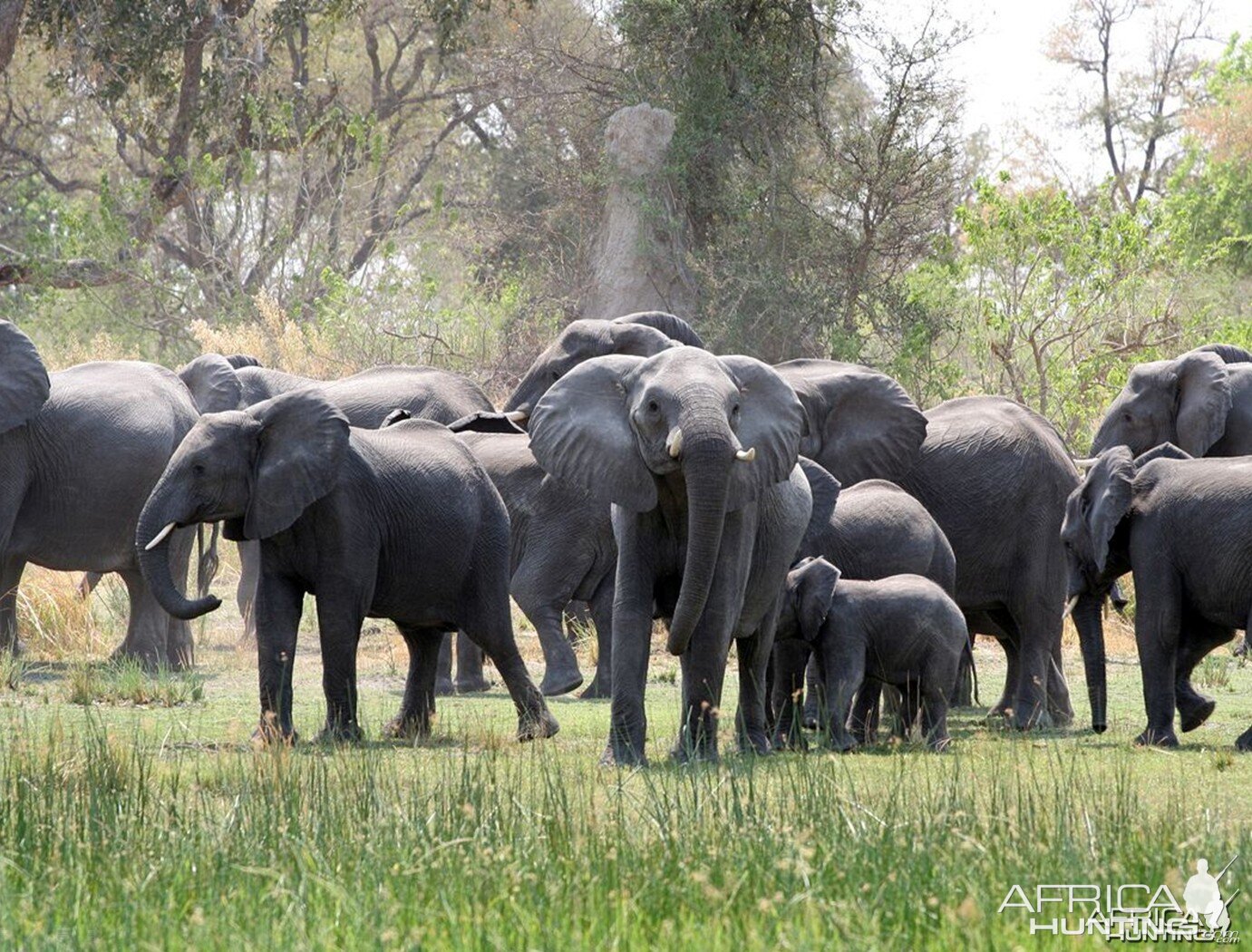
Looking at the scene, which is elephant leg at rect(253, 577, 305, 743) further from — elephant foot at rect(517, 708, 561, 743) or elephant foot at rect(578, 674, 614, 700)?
elephant foot at rect(578, 674, 614, 700)

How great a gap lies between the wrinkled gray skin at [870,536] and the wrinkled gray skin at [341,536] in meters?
1.57

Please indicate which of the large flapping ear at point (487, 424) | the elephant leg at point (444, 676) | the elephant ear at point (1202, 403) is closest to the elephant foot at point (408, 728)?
the elephant leg at point (444, 676)

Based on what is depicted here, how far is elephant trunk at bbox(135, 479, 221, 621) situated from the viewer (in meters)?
9.15

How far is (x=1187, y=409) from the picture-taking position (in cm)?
1323

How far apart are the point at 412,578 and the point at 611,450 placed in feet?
6.46

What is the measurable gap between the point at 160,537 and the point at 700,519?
Answer: 2691 millimetres

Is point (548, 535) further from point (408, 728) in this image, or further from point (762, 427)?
point (762, 427)

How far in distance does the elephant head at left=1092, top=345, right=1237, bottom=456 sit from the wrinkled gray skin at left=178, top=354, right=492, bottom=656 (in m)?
4.36

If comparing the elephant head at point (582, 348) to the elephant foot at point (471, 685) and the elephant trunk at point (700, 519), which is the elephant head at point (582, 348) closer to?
the elephant foot at point (471, 685)

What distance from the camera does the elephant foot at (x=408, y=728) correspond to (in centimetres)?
993

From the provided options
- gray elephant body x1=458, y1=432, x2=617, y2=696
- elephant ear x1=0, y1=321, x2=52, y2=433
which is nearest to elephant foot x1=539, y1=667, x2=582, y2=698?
gray elephant body x1=458, y1=432, x2=617, y2=696

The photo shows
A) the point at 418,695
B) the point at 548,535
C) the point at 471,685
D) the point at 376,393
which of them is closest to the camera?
the point at 418,695

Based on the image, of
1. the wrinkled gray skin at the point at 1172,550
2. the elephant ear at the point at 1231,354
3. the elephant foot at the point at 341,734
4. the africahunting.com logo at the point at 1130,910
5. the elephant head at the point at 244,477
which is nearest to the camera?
the africahunting.com logo at the point at 1130,910

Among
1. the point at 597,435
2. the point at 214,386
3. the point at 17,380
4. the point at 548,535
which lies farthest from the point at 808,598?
the point at 214,386
